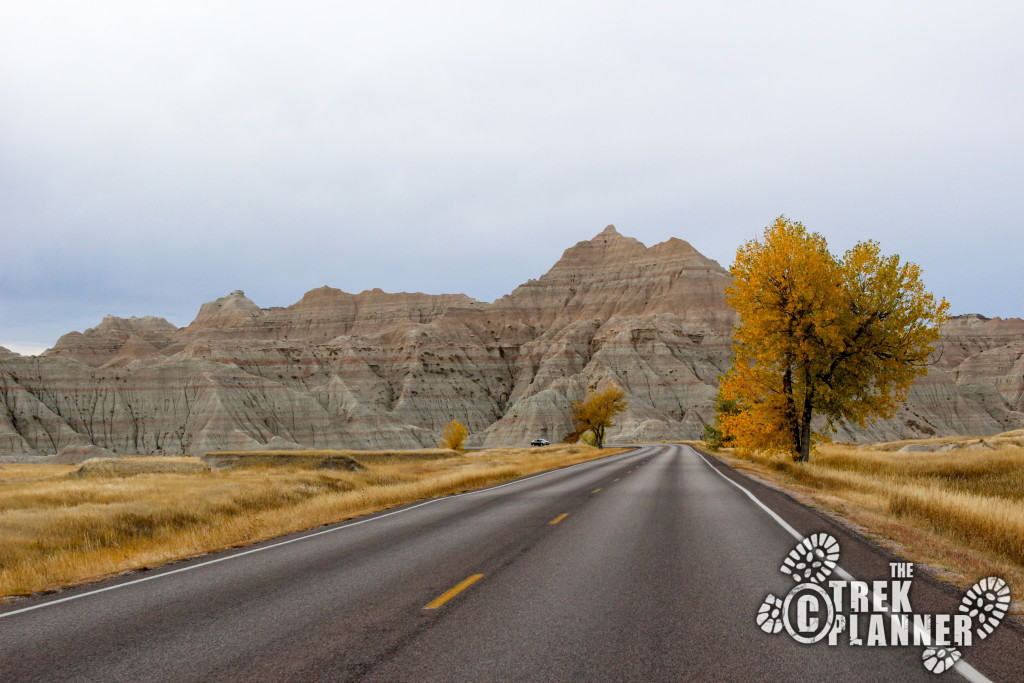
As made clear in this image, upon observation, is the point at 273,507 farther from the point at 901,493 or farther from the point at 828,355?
the point at 828,355

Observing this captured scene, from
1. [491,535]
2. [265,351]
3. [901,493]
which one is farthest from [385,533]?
[265,351]

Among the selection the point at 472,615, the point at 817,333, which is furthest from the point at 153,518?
the point at 817,333

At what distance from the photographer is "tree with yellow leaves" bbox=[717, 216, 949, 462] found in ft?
80.4

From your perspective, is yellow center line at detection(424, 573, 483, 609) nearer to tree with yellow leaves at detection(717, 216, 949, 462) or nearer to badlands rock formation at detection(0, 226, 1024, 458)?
tree with yellow leaves at detection(717, 216, 949, 462)

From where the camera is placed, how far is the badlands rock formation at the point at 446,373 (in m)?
105

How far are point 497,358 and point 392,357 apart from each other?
24288mm

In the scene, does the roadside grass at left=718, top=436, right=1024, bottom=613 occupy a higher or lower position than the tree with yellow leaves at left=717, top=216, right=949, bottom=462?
lower

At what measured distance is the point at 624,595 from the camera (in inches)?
289

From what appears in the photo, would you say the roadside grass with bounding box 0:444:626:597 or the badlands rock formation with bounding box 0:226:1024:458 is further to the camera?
the badlands rock formation with bounding box 0:226:1024:458

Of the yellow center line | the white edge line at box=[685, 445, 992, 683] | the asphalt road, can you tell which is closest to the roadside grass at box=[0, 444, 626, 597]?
the asphalt road

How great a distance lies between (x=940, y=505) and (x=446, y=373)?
13874cm

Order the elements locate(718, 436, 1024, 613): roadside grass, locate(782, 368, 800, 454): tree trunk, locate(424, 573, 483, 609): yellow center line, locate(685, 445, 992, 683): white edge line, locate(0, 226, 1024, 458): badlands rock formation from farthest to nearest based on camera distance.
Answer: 1. locate(0, 226, 1024, 458): badlands rock formation
2. locate(782, 368, 800, 454): tree trunk
3. locate(718, 436, 1024, 613): roadside grass
4. locate(424, 573, 483, 609): yellow center line
5. locate(685, 445, 992, 683): white edge line

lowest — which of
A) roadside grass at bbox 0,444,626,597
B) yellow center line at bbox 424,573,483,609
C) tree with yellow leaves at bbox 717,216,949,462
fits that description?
roadside grass at bbox 0,444,626,597

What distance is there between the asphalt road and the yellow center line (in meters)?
0.04
